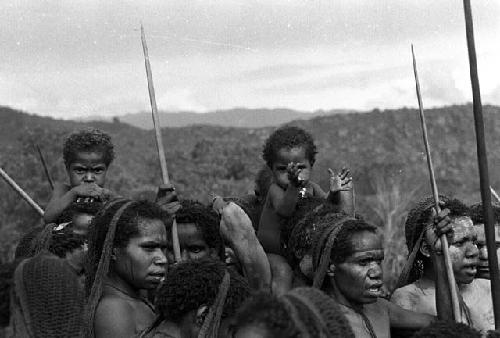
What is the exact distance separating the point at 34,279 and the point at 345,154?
5053 centimetres

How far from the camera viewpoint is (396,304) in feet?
18.2

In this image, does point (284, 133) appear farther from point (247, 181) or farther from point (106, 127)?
point (106, 127)

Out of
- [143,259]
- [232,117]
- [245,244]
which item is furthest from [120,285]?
[232,117]

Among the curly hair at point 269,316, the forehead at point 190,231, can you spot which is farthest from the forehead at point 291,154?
the curly hair at point 269,316

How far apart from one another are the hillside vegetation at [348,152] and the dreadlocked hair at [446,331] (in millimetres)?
27660

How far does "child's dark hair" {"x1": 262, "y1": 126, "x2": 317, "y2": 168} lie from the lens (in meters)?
6.48

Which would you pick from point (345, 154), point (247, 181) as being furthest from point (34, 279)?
point (345, 154)

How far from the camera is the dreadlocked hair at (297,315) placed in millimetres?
2939

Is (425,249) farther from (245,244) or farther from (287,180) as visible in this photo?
(245,244)

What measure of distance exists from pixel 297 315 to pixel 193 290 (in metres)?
1.25

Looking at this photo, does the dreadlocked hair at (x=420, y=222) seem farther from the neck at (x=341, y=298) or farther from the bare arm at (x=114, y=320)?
the bare arm at (x=114, y=320)

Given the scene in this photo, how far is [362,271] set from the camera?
503cm

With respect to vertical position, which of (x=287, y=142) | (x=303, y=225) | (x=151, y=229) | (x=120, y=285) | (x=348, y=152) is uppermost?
(x=287, y=142)

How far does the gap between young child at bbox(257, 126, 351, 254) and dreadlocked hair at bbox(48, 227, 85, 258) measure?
1031mm
